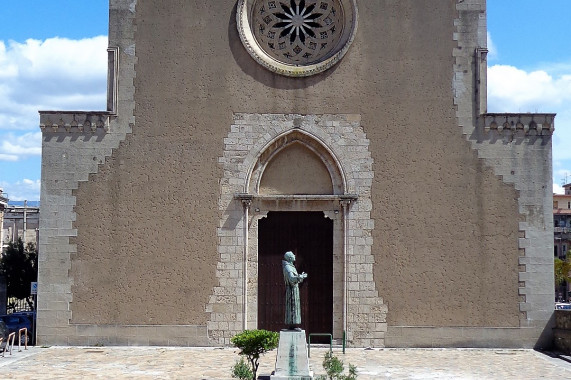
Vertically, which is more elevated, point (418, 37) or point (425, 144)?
point (418, 37)

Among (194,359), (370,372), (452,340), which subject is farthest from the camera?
(452,340)

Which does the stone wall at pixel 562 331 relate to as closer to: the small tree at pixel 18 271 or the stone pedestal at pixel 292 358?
the stone pedestal at pixel 292 358

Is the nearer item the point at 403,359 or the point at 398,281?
the point at 403,359

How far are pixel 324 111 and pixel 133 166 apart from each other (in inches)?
187

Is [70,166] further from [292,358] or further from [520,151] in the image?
[520,151]

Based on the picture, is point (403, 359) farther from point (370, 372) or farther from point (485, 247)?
point (485, 247)

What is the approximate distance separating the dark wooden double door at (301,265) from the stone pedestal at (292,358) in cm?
569

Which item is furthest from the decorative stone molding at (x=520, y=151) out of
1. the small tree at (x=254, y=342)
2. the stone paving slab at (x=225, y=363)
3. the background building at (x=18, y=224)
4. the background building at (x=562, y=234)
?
the background building at (x=562, y=234)

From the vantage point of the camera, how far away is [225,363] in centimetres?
1462

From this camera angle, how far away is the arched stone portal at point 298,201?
56.5 ft

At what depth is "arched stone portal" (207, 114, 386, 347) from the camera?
678 inches

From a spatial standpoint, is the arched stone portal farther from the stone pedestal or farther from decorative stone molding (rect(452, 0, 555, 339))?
the stone pedestal

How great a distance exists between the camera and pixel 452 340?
1716 cm

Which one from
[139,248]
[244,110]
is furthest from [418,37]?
[139,248]
